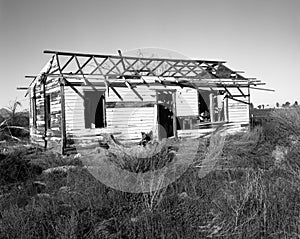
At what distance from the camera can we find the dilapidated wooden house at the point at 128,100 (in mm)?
14016

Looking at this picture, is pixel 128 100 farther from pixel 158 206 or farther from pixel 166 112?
pixel 158 206

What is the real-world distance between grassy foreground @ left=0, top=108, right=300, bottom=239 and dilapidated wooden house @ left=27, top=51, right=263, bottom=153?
5.66 metres

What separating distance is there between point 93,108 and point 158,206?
11526 mm

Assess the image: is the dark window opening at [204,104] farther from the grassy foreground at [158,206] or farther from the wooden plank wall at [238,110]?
the grassy foreground at [158,206]

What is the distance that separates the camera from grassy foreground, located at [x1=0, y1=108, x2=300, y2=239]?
15.9 ft

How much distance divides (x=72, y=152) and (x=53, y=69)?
166 inches

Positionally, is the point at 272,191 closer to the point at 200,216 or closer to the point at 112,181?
the point at 200,216

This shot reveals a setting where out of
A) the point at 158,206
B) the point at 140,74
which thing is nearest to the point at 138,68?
the point at 140,74

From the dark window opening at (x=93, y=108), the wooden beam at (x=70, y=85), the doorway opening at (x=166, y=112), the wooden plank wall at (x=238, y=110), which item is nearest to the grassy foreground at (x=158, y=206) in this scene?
the wooden beam at (x=70, y=85)

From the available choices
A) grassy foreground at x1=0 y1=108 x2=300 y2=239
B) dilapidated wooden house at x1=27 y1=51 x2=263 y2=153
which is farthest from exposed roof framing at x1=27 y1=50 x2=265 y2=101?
grassy foreground at x1=0 y1=108 x2=300 y2=239

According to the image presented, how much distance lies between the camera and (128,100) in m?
15.0

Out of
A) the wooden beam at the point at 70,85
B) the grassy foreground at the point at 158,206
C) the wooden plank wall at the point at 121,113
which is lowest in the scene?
the grassy foreground at the point at 158,206

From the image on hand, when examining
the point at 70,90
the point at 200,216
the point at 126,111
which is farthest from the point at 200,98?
the point at 200,216

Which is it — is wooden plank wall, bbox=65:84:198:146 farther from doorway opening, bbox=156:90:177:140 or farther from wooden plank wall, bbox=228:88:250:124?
wooden plank wall, bbox=228:88:250:124
